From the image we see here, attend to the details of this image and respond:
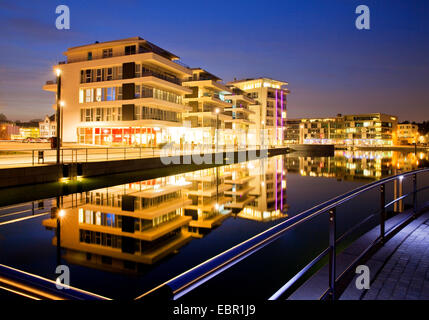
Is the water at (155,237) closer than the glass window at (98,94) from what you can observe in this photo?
Yes

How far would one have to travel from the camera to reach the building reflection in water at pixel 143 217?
6820 mm

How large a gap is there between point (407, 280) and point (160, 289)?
366cm

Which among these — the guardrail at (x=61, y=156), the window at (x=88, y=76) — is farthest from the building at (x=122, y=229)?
the window at (x=88, y=76)

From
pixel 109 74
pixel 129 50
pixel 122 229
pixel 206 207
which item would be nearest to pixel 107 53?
pixel 109 74

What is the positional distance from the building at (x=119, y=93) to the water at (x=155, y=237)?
34.0 m

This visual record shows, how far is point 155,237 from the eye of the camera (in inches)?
318

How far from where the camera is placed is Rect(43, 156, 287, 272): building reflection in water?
22.4ft

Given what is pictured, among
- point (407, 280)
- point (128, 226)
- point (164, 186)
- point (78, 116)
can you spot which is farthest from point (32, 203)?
point (78, 116)

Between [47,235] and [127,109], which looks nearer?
[47,235]

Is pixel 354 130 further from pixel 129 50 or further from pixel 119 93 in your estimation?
pixel 119 93

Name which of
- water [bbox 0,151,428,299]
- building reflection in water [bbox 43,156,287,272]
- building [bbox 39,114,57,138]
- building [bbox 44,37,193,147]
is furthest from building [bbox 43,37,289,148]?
building [bbox 39,114,57,138]

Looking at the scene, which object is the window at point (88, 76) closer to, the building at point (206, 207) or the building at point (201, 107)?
the building at point (201, 107)

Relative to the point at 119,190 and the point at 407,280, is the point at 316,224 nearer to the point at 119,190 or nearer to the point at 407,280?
the point at 407,280
